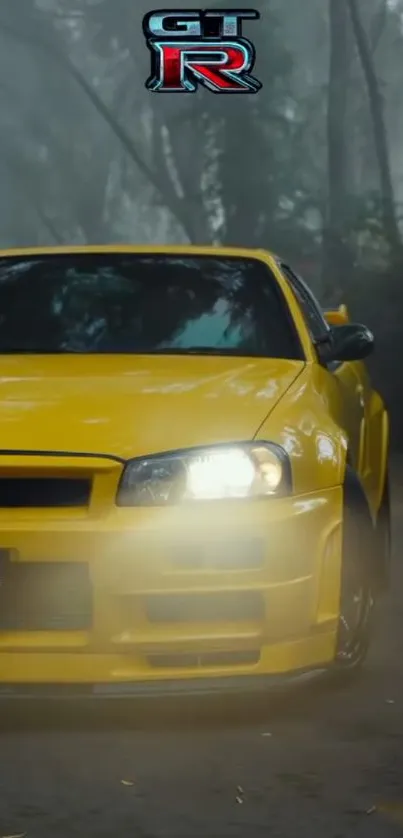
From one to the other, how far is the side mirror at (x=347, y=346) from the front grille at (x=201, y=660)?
1.81 metres

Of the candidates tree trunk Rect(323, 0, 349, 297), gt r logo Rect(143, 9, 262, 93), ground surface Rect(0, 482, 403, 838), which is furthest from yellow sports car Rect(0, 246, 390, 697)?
tree trunk Rect(323, 0, 349, 297)

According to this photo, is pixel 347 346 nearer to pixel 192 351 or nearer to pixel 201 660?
pixel 192 351

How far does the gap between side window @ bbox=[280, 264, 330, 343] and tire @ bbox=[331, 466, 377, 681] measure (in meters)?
1.17

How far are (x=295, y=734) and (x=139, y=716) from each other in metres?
0.56

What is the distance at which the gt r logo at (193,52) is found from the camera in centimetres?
3092

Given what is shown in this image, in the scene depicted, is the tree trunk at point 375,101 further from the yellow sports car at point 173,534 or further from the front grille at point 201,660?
the front grille at point 201,660

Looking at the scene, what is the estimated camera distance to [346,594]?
707 centimetres

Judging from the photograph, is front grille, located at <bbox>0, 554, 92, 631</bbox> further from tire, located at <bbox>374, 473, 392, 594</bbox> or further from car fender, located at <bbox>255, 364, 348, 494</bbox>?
tire, located at <bbox>374, 473, 392, 594</bbox>

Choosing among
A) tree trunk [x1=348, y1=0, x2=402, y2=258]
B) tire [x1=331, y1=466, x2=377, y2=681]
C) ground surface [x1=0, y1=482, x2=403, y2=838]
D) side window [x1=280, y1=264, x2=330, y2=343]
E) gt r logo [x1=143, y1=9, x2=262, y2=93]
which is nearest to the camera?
ground surface [x1=0, y1=482, x2=403, y2=838]

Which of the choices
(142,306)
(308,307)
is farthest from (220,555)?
(308,307)

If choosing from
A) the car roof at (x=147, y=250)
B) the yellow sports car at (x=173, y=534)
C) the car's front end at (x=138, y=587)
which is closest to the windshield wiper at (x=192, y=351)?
the yellow sports car at (x=173, y=534)

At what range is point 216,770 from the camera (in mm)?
5902

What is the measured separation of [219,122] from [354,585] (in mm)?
35366

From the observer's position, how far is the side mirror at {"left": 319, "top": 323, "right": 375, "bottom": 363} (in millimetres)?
8055
